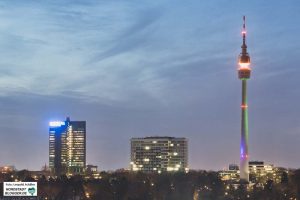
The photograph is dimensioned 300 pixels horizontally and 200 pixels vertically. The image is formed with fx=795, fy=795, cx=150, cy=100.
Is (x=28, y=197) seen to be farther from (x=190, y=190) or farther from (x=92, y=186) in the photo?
(x=190, y=190)

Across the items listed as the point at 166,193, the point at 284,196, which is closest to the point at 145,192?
the point at 166,193

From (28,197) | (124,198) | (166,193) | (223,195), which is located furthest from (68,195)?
(28,197)

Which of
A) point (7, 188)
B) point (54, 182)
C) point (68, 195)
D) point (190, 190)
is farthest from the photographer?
point (190, 190)

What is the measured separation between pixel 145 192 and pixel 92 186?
480 inches

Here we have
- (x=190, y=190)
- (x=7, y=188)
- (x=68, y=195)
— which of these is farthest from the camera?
(x=190, y=190)

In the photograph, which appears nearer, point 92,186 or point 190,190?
point 92,186

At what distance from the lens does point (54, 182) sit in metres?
174

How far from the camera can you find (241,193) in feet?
595

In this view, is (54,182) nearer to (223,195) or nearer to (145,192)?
(145,192)

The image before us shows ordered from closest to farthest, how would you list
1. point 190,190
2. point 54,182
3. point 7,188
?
point 7,188 < point 54,182 < point 190,190

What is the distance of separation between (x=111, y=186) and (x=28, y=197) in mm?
81316

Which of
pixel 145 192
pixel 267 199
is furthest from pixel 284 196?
pixel 145 192

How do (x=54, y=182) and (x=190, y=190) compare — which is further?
(x=190, y=190)

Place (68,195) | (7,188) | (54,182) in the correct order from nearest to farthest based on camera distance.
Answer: (7,188) < (68,195) < (54,182)
